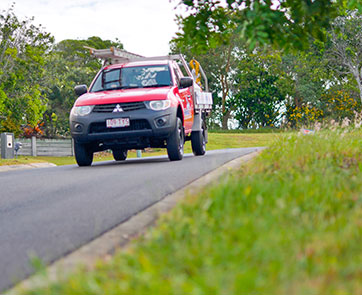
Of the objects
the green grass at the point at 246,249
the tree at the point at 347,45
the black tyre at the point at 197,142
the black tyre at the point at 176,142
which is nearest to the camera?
the green grass at the point at 246,249

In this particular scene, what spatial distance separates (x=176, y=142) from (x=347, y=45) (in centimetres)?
2632

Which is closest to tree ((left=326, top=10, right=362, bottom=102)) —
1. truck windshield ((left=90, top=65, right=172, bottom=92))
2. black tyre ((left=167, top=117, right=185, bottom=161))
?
truck windshield ((left=90, top=65, right=172, bottom=92))

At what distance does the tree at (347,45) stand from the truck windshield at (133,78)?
23.4 meters

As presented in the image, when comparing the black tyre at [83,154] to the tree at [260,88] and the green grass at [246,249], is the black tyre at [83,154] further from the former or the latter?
the tree at [260,88]

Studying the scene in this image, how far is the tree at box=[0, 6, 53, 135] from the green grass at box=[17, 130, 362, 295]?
78.7ft

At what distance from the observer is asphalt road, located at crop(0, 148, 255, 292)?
4.26 metres

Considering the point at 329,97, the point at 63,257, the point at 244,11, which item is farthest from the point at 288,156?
the point at 329,97

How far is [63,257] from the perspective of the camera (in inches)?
154

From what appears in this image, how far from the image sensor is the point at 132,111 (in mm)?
10383

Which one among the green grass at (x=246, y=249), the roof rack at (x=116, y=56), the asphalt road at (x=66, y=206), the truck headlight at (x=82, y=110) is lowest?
the asphalt road at (x=66, y=206)

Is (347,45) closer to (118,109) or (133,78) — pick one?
(133,78)

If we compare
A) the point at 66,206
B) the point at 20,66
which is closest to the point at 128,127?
the point at 66,206

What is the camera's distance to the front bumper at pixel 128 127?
10328 mm

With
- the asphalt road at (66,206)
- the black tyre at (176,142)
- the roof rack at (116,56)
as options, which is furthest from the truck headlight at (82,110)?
the roof rack at (116,56)
